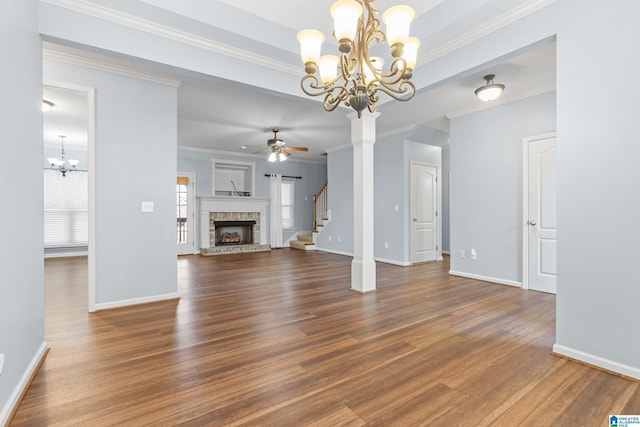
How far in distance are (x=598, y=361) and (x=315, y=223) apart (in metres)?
7.39

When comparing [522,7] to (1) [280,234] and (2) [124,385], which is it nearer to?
(2) [124,385]

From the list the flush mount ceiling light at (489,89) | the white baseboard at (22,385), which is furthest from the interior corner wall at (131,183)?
the flush mount ceiling light at (489,89)

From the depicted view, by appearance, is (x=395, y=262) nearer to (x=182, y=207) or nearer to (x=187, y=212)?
(x=187, y=212)

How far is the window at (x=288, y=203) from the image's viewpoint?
955 cm

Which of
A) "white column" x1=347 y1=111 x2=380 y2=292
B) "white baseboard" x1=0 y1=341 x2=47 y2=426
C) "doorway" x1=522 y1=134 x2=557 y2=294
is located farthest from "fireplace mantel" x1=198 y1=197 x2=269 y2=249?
"doorway" x1=522 y1=134 x2=557 y2=294

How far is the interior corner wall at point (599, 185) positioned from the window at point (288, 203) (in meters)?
7.84

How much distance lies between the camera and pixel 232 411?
1.63 meters

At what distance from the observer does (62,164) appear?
23.4 ft

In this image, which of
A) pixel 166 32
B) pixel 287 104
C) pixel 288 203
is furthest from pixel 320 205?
pixel 166 32

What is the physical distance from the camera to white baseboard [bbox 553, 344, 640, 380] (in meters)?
1.95

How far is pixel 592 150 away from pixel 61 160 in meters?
9.24

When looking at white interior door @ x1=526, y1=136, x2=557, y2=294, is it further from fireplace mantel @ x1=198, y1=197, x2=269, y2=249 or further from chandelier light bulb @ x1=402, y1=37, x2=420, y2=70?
fireplace mantel @ x1=198, y1=197, x2=269, y2=249

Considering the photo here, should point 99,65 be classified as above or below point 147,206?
above

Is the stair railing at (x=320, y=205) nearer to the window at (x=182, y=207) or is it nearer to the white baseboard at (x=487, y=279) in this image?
the window at (x=182, y=207)
